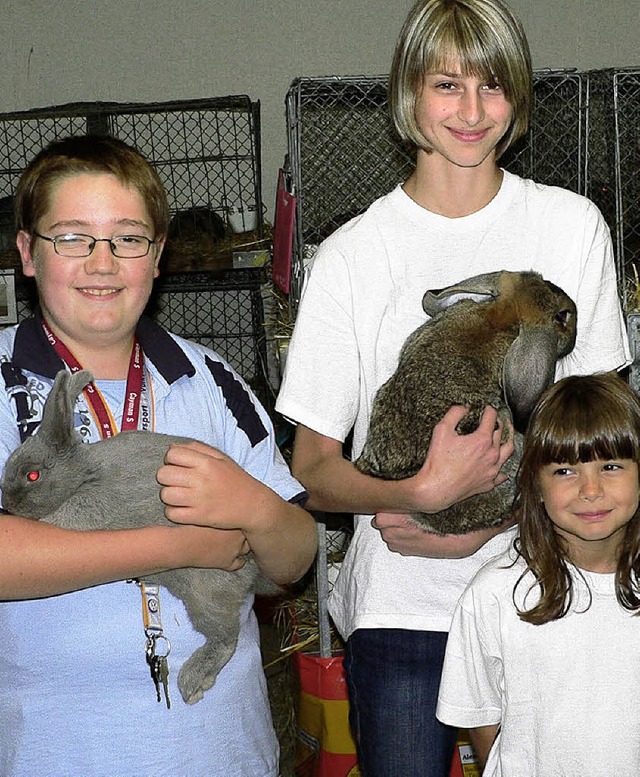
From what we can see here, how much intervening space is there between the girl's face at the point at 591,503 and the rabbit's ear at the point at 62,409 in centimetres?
104

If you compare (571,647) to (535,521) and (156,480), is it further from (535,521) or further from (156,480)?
(156,480)

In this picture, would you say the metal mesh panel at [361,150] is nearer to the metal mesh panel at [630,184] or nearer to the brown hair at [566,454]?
the metal mesh panel at [630,184]

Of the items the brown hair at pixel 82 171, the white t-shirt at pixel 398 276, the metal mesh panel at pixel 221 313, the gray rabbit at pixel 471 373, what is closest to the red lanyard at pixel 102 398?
the brown hair at pixel 82 171

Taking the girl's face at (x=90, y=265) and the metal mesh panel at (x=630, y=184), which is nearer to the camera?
the girl's face at (x=90, y=265)

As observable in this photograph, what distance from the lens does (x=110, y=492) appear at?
1.93 m

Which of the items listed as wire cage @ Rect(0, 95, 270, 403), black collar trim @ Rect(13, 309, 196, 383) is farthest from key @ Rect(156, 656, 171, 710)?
wire cage @ Rect(0, 95, 270, 403)

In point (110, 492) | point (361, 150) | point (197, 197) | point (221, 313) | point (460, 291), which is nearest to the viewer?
point (110, 492)

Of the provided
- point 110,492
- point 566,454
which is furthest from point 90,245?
point 566,454

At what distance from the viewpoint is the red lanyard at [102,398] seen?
6.59 ft

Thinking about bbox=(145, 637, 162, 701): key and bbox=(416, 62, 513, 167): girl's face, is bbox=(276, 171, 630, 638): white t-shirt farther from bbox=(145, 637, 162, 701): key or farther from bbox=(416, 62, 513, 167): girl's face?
bbox=(145, 637, 162, 701): key

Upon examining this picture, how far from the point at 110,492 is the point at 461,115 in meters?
1.14

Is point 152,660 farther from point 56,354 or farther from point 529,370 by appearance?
point 529,370

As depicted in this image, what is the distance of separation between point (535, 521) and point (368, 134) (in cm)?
319

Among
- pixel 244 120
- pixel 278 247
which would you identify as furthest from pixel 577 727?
pixel 244 120
